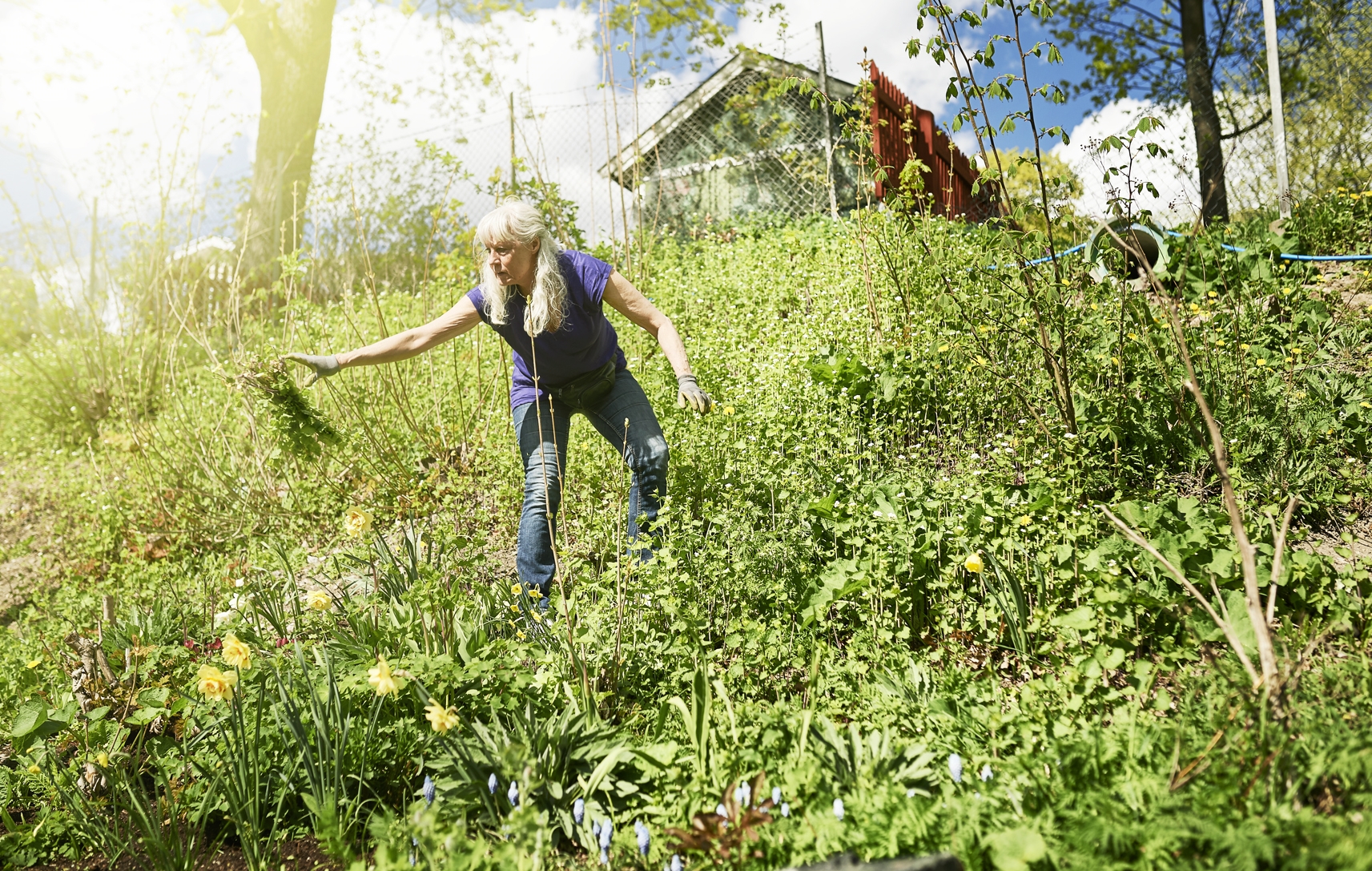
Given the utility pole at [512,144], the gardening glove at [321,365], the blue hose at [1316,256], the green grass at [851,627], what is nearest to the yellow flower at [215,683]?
the green grass at [851,627]

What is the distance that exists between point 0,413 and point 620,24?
8.19 m

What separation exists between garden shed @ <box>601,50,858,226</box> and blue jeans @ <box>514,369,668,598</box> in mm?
7647

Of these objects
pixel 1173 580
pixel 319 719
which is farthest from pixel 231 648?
pixel 1173 580

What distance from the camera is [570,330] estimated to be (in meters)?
3.00

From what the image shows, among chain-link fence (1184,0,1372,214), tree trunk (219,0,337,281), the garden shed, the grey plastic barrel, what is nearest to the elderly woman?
the grey plastic barrel

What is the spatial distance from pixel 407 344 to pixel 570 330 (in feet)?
2.17

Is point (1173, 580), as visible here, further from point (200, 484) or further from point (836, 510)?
point (200, 484)

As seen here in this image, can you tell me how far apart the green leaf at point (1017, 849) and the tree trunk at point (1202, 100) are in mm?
7427

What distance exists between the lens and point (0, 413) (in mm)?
8734

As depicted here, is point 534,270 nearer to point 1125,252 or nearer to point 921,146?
point 1125,252

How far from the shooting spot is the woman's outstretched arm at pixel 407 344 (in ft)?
10.0

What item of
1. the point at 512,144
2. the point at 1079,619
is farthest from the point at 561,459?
the point at 512,144

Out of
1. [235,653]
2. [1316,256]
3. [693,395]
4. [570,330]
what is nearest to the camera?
[235,653]

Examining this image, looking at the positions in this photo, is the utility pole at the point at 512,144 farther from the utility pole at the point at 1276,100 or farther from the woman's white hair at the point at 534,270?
the utility pole at the point at 1276,100
